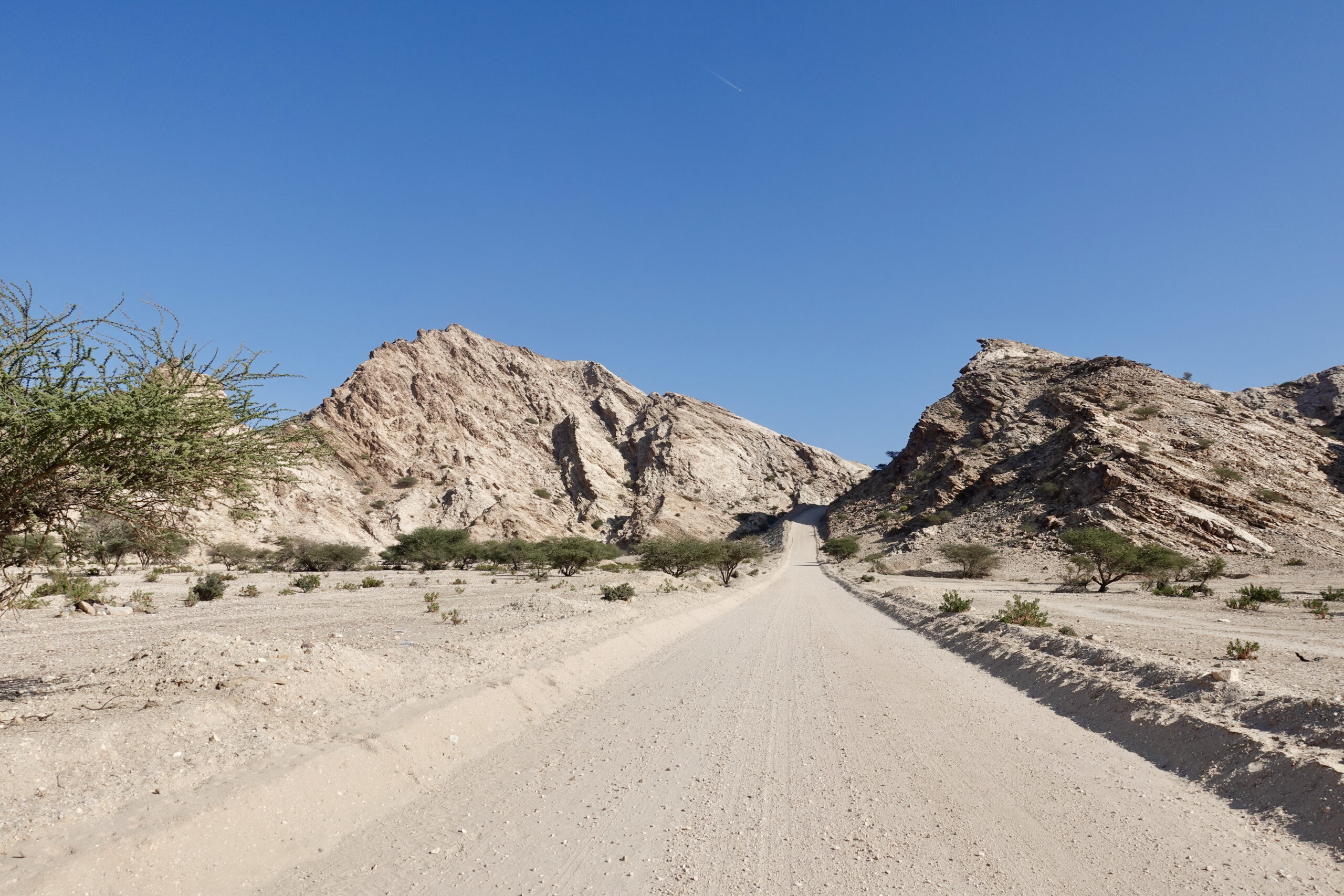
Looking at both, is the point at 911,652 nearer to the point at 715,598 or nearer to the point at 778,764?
the point at 778,764

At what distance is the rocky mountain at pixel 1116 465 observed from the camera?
1795 inches

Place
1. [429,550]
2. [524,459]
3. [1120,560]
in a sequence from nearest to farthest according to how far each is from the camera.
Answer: [1120,560] < [429,550] < [524,459]

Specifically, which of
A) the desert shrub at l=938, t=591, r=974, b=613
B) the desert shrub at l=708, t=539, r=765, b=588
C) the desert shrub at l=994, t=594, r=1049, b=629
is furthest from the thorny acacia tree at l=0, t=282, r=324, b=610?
the desert shrub at l=708, t=539, r=765, b=588

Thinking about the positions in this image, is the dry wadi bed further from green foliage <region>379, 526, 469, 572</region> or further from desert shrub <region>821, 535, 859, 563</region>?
desert shrub <region>821, 535, 859, 563</region>

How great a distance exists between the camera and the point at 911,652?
45.6 feet

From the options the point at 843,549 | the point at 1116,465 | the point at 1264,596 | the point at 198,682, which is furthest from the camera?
the point at 843,549

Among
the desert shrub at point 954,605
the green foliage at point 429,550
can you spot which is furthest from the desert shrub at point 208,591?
the green foliage at point 429,550

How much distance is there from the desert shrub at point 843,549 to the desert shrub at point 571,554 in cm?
3030

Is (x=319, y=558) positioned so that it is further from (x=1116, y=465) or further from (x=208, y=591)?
(x=1116, y=465)

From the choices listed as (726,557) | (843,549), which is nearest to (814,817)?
(726,557)

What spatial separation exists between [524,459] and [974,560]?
66802mm

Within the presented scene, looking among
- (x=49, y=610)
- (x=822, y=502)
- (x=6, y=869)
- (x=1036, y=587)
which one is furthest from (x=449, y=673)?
(x=822, y=502)

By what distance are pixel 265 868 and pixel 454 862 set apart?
4.18ft

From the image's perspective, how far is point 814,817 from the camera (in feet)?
16.7
